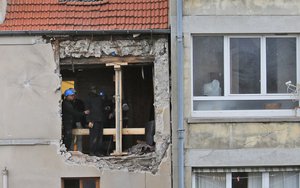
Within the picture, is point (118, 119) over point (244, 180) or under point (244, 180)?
over

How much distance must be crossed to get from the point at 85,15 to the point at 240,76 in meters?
3.79

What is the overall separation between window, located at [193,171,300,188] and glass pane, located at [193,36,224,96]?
5.95 ft

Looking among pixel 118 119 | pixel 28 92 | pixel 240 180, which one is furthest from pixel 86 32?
pixel 240 180

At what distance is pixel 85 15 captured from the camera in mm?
14930

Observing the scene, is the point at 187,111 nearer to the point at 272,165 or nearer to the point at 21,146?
the point at 272,165

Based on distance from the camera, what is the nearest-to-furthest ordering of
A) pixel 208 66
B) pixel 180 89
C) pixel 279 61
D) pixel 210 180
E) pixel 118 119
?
pixel 180 89, pixel 210 180, pixel 208 66, pixel 279 61, pixel 118 119

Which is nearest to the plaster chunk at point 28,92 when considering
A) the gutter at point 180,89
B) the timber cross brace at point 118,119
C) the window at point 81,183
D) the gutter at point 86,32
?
the gutter at point 86,32

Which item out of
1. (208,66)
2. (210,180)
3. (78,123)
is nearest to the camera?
(210,180)

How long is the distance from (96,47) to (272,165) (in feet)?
15.5

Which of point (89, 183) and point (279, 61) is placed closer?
point (279, 61)

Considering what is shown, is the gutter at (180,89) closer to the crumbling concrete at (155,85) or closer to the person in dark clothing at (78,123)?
the crumbling concrete at (155,85)

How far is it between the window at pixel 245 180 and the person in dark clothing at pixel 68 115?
305 centimetres

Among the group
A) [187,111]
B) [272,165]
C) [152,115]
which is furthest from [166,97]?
[272,165]

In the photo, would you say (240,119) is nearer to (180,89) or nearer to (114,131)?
(180,89)
